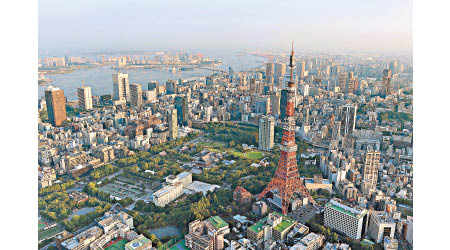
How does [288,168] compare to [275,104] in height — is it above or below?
below

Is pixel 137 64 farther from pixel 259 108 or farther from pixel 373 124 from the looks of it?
pixel 373 124

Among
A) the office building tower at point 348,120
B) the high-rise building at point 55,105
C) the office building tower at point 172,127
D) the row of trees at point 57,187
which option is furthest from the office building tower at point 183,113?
the office building tower at point 348,120

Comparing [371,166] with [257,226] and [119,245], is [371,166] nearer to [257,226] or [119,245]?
[257,226]

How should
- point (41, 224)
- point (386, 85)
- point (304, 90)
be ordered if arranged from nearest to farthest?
1. point (41, 224)
2. point (386, 85)
3. point (304, 90)

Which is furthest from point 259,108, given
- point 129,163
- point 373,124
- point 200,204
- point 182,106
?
point 200,204

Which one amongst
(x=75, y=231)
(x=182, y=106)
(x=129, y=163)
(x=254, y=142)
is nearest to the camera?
(x=75, y=231)

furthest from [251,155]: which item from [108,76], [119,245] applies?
[108,76]
